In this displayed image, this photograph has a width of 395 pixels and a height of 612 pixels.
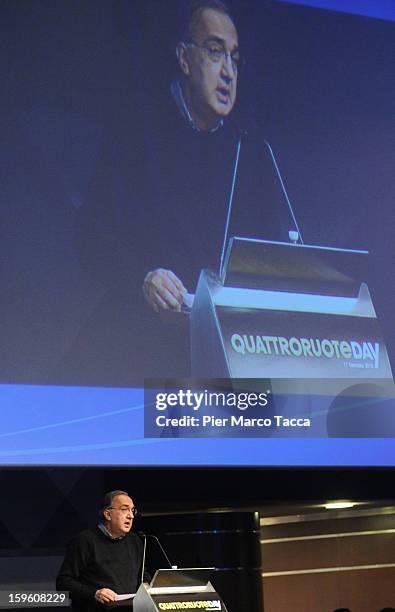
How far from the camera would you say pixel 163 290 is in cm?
510

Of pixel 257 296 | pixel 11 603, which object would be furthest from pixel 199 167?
pixel 11 603

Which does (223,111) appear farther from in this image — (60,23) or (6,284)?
(6,284)

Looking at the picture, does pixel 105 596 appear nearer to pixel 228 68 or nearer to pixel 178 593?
pixel 178 593

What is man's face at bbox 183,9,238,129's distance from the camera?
5430 millimetres

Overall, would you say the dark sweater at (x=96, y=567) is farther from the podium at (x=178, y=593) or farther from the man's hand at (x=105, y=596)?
the podium at (x=178, y=593)

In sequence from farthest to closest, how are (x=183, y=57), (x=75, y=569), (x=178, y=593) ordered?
1. (x=183, y=57)
2. (x=75, y=569)
3. (x=178, y=593)

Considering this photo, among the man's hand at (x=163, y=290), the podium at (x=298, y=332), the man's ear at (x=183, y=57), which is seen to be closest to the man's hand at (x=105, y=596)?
the podium at (x=298, y=332)

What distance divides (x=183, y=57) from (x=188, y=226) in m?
0.98

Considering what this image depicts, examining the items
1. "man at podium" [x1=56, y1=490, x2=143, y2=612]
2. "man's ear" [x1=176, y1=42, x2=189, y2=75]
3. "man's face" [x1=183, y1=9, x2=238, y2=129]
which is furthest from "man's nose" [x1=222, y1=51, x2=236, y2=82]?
"man at podium" [x1=56, y1=490, x2=143, y2=612]

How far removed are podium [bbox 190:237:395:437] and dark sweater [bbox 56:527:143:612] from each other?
158 cm

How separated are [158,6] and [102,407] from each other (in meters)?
2.26

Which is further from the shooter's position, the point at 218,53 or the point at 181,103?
the point at 218,53

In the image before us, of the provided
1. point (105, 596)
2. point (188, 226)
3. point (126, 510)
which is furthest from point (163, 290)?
point (105, 596)

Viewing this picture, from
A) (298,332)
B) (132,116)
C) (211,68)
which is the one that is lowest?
(298,332)
